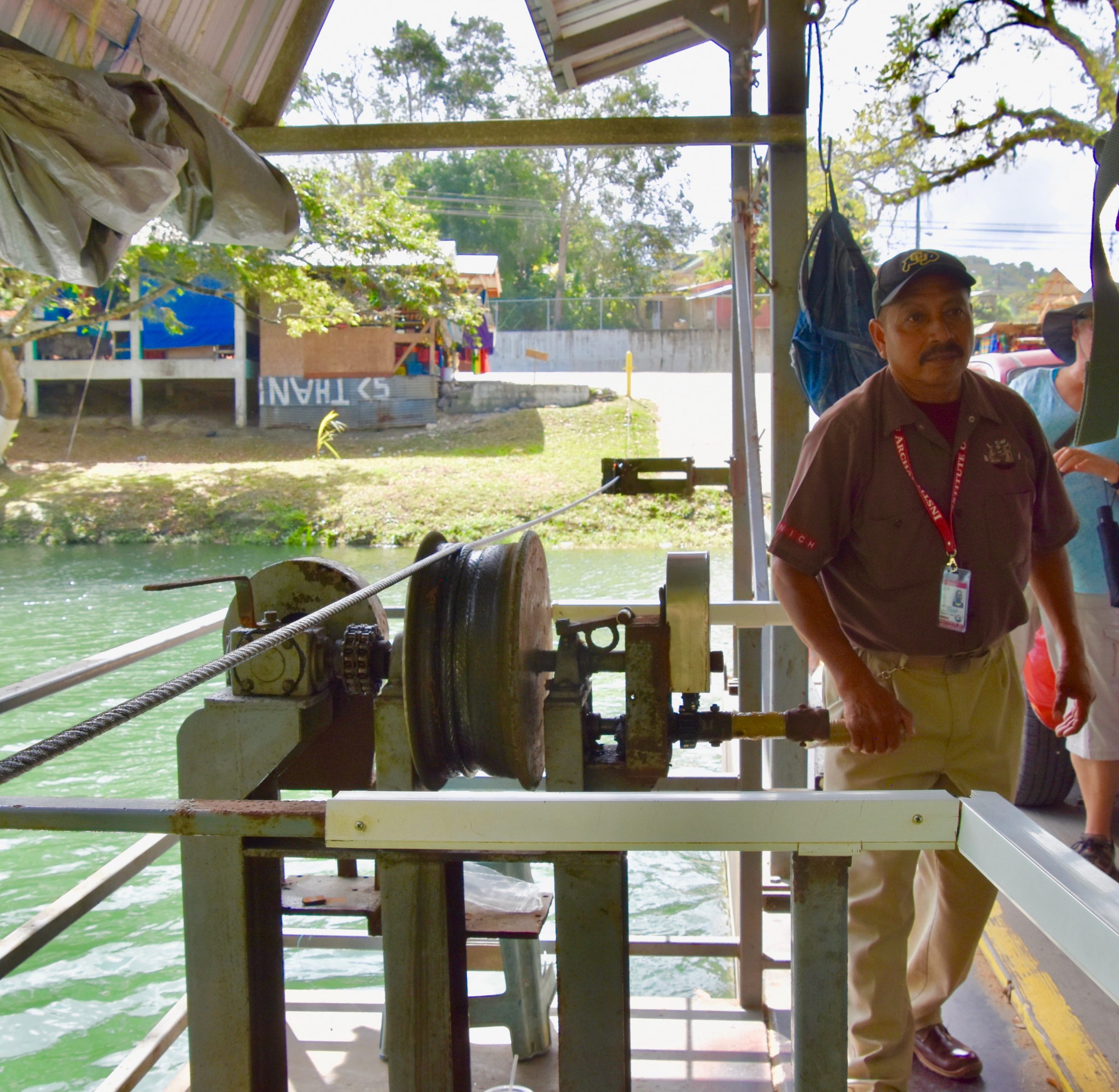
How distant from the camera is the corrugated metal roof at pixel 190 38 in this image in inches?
128

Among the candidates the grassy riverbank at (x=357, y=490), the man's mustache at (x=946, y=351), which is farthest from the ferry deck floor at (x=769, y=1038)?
the grassy riverbank at (x=357, y=490)

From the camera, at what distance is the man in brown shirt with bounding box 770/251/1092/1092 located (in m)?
2.17

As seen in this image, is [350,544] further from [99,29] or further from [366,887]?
[366,887]

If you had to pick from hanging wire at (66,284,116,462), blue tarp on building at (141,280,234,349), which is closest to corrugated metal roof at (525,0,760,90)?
hanging wire at (66,284,116,462)

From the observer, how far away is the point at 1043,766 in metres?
4.00

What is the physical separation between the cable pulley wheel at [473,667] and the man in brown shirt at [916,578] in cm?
74

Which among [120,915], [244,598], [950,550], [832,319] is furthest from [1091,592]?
[120,915]

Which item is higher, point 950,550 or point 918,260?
point 918,260

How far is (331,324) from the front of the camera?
17641 millimetres

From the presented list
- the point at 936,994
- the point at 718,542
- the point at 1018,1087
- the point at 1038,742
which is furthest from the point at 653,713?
the point at 718,542

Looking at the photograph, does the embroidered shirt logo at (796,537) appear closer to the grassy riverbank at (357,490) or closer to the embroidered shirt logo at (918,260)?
the embroidered shirt logo at (918,260)

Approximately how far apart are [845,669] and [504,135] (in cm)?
250

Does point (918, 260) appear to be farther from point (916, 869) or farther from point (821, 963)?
point (821, 963)

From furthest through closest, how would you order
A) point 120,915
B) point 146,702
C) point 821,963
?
1. point 120,915
2. point 821,963
3. point 146,702
